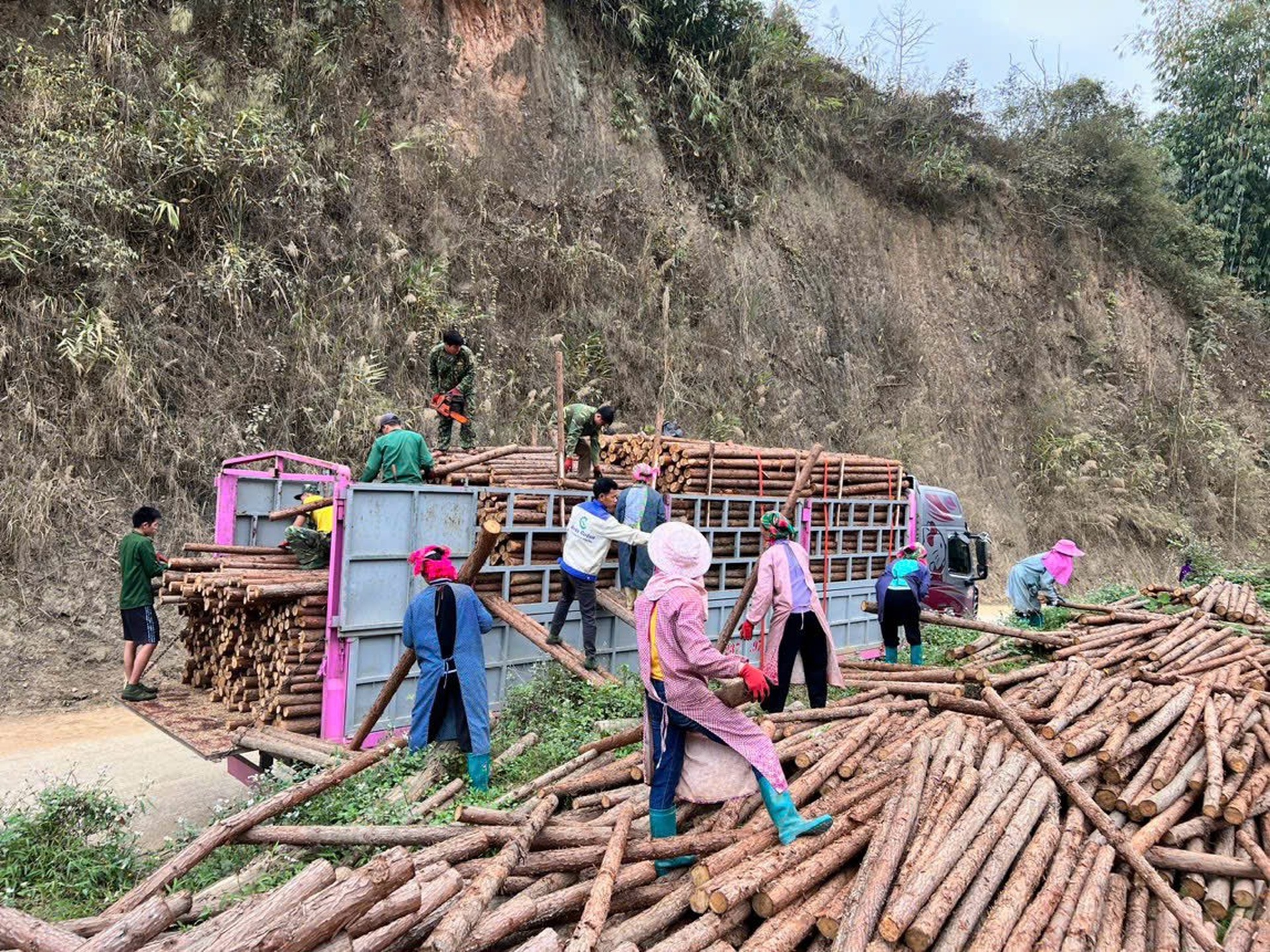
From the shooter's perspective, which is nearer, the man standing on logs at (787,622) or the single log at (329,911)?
the single log at (329,911)

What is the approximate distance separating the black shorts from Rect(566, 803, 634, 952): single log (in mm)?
4836

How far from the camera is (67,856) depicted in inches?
183

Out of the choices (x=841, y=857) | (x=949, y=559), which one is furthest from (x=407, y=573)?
(x=949, y=559)

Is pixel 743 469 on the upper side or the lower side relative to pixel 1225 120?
lower

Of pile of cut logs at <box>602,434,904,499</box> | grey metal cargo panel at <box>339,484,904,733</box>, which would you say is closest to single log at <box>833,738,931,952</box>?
grey metal cargo panel at <box>339,484,904,733</box>

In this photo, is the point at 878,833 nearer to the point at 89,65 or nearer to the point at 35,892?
the point at 35,892

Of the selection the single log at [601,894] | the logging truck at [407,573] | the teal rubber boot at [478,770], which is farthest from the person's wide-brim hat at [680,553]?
the teal rubber boot at [478,770]

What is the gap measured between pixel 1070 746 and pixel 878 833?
2.02 metres

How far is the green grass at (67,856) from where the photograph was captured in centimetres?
431

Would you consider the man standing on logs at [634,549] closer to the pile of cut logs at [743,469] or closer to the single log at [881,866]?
the pile of cut logs at [743,469]

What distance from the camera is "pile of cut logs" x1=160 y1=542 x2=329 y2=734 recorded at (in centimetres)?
599

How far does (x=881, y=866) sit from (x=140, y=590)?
20.3ft

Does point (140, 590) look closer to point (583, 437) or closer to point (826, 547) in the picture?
point (583, 437)

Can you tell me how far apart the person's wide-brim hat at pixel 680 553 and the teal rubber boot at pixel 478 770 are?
209cm
